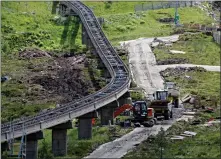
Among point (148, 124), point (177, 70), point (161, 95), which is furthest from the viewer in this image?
point (177, 70)

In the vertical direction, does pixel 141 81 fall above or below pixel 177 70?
below

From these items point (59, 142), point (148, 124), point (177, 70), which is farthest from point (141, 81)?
point (59, 142)

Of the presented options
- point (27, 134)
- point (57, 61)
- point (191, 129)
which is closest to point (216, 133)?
point (191, 129)

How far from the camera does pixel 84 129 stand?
5472 cm

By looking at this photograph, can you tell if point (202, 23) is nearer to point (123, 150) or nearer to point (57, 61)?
point (57, 61)

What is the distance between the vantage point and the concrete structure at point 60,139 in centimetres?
4978

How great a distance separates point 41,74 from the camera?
80562mm

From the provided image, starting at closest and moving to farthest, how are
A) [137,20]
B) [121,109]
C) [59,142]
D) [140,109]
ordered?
[59,142]
[140,109]
[121,109]
[137,20]

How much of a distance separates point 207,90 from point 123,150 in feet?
77.1

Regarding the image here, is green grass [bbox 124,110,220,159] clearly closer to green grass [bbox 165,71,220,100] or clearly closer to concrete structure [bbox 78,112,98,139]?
concrete structure [bbox 78,112,98,139]

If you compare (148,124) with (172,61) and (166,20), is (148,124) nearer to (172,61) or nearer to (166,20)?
(172,61)

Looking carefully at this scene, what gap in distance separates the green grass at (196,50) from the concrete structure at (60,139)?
35815mm

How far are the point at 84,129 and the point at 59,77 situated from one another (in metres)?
25.0

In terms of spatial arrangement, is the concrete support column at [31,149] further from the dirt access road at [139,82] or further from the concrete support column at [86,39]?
the concrete support column at [86,39]
